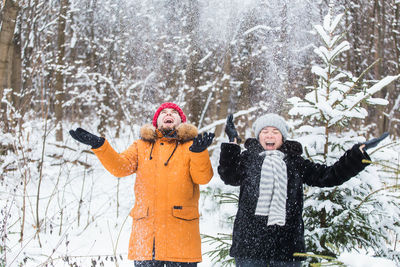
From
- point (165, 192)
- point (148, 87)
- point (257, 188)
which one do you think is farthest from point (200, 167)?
point (148, 87)

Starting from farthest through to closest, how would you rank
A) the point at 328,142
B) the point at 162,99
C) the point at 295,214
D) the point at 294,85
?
the point at 162,99 < the point at 294,85 < the point at 328,142 < the point at 295,214

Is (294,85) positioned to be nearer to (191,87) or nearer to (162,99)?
(191,87)

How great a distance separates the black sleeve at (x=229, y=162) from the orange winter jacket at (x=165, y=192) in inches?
7.5

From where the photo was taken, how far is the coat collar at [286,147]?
86.8 inches

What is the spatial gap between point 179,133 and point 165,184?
1.29ft

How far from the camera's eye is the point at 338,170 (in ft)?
6.50

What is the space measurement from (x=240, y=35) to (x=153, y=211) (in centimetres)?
723

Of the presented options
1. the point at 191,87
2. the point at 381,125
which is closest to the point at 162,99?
the point at 191,87

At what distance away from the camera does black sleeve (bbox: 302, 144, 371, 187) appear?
1863mm

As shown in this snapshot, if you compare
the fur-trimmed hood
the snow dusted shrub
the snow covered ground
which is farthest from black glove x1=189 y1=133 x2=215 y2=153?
the snow covered ground

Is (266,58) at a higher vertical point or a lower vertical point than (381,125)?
higher

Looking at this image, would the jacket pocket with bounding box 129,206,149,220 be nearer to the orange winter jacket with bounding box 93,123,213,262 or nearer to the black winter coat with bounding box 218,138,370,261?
the orange winter jacket with bounding box 93,123,213,262

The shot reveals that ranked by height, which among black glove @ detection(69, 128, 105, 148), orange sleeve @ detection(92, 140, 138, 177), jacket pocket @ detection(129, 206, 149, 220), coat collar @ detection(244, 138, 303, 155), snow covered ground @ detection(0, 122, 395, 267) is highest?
black glove @ detection(69, 128, 105, 148)

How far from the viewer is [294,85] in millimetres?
7590
